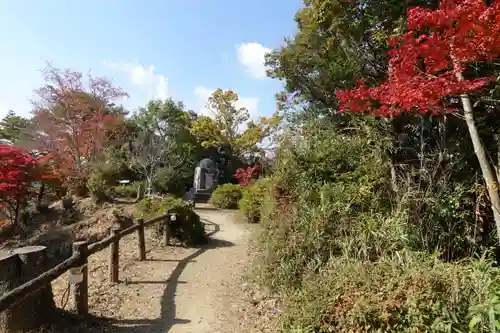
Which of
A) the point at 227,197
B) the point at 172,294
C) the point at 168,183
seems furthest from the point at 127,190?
the point at 172,294

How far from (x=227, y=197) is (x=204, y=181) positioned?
538 cm

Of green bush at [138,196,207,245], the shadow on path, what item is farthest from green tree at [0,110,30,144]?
the shadow on path

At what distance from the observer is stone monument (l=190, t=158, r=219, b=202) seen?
20.9 meters

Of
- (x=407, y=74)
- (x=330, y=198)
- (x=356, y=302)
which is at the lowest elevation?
(x=356, y=302)

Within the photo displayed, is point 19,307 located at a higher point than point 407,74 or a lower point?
lower

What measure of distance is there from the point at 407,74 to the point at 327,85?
3.62 m

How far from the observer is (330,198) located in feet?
18.9

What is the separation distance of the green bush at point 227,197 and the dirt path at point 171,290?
7.97 m

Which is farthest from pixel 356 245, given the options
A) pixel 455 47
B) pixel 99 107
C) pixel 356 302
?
pixel 99 107

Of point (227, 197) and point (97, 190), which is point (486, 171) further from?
point (97, 190)

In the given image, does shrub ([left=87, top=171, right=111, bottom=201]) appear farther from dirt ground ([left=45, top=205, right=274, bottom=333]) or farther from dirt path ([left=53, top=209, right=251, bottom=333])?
dirt ground ([left=45, top=205, right=274, bottom=333])

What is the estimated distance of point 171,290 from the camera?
5828 mm

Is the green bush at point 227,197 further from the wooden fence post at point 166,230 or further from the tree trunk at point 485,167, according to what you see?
the tree trunk at point 485,167

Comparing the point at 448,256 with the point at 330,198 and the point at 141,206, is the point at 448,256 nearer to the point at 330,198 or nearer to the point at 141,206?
the point at 330,198
